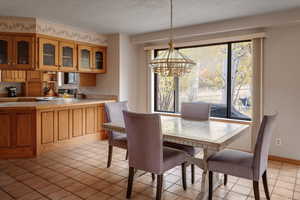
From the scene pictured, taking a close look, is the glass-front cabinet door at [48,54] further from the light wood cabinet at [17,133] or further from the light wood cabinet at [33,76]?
the light wood cabinet at [33,76]

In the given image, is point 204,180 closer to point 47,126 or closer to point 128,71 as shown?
point 47,126

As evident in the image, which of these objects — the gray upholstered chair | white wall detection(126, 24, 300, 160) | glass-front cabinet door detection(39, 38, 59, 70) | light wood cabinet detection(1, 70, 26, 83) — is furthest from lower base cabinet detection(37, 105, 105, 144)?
light wood cabinet detection(1, 70, 26, 83)

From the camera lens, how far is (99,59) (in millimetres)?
4906

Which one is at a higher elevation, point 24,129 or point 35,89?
point 35,89

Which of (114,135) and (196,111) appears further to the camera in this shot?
(196,111)

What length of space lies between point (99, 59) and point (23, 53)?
152 cm

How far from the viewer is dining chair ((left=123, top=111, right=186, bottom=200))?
6.77 feet

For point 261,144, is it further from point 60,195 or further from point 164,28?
point 164,28

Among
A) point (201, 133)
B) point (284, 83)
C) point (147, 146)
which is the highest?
point (284, 83)

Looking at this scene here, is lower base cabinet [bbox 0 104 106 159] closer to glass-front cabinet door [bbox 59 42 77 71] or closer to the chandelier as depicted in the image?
glass-front cabinet door [bbox 59 42 77 71]

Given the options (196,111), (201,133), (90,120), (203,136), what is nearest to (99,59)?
(90,120)

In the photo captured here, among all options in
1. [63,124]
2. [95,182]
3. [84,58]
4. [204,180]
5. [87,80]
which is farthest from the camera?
[87,80]

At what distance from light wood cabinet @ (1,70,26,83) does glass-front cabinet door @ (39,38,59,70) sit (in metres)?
3.24

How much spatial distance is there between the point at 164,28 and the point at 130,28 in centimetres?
67
